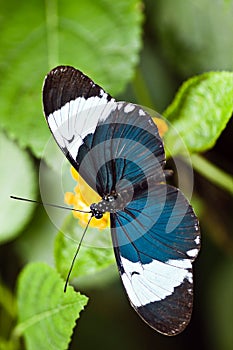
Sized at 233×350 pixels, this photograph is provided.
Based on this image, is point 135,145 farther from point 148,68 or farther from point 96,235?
point 148,68

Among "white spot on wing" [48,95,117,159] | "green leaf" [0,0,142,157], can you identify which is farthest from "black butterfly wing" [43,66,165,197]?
"green leaf" [0,0,142,157]

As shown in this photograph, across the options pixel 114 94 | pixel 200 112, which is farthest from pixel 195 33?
pixel 200 112

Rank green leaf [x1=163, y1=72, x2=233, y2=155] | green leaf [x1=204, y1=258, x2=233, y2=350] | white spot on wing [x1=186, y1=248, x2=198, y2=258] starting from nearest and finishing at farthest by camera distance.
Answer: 1. white spot on wing [x1=186, y1=248, x2=198, y2=258]
2. green leaf [x1=163, y1=72, x2=233, y2=155]
3. green leaf [x1=204, y1=258, x2=233, y2=350]

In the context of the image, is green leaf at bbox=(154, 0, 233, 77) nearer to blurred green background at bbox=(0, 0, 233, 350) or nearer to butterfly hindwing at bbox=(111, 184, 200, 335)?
blurred green background at bbox=(0, 0, 233, 350)

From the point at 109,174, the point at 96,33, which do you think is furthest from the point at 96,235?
the point at 96,33

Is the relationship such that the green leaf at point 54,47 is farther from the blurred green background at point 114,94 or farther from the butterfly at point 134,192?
the butterfly at point 134,192

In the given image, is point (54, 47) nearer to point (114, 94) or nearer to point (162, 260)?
point (114, 94)
